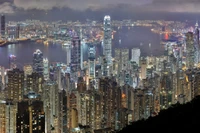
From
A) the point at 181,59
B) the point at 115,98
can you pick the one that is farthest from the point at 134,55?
the point at 115,98

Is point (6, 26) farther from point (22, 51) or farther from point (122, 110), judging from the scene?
point (122, 110)

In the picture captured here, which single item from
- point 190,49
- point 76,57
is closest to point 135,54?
point 76,57

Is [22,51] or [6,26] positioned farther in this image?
[22,51]

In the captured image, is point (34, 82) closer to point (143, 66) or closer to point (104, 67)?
point (104, 67)

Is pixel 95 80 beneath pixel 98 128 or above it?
above

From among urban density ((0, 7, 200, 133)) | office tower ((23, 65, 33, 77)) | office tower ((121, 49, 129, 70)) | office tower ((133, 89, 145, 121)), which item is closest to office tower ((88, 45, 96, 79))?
urban density ((0, 7, 200, 133))
